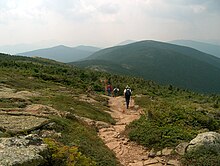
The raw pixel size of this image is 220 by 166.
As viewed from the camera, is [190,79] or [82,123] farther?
[190,79]

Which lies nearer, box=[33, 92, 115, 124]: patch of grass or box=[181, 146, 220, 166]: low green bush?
box=[181, 146, 220, 166]: low green bush

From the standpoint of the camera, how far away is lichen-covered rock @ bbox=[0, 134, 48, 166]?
25.3 ft

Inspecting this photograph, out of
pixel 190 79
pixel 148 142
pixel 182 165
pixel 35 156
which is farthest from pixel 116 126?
pixel 190 79

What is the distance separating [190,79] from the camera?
184 metres

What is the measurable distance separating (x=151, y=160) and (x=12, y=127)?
6.12 metres

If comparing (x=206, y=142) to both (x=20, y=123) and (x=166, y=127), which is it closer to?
(x=166, y=127)

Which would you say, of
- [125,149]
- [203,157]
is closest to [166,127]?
[125,149]

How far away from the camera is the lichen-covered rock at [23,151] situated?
25.3ft

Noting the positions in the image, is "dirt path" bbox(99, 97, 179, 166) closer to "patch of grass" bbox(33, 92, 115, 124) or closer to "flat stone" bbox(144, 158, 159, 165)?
"flat stone" bbox(144, 158, 159, 165)

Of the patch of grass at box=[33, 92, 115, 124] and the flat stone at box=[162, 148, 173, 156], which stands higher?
the patch of grass at box=[33, 92, 115, 124]

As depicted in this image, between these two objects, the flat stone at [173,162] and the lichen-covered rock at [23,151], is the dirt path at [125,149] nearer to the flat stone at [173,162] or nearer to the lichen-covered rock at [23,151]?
the flat stone at [173,162]

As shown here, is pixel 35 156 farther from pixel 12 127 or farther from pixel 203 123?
pixel 203 123

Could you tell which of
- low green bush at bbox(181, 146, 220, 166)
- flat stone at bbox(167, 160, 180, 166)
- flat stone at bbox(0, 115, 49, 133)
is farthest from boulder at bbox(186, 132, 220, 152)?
flat stone at bbox(0, 115, 49, 133)

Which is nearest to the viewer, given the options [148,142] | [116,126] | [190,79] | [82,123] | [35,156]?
[35,156]
